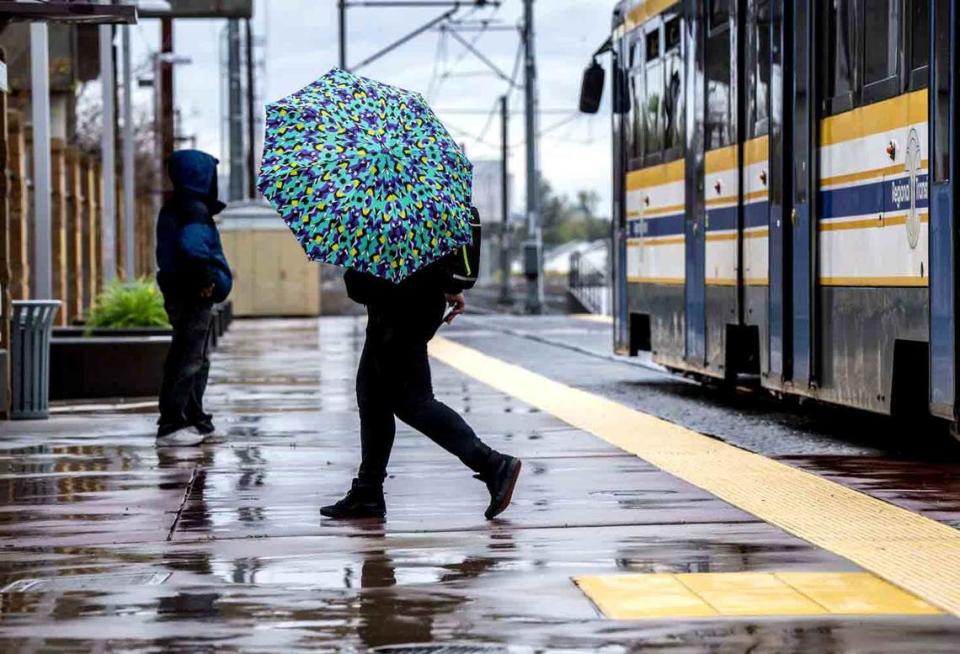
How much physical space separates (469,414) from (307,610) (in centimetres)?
952

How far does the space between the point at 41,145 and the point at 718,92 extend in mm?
7319

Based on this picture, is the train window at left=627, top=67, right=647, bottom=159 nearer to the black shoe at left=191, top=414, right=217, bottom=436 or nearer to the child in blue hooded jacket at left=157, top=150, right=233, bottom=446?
the black shoe at left=191, top=414, right=217, bottom=436

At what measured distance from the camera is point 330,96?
988 centimetres

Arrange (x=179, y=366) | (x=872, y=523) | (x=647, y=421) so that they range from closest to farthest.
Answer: (x=872, y=523) < (x=179, y=366) < (x=647, y=421)

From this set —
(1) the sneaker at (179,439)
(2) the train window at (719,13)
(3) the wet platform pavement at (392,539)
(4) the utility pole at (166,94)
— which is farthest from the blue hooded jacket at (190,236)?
(4) the utility pole at (166,94)

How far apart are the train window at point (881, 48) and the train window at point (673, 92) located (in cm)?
524

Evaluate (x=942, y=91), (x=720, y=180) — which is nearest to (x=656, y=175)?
(x=720, y=180)

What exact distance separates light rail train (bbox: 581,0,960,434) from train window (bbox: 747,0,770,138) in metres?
0.02

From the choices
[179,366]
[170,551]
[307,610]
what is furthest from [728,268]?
[307,610]

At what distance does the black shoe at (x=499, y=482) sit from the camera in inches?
392

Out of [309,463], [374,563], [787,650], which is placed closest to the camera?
[787,650]

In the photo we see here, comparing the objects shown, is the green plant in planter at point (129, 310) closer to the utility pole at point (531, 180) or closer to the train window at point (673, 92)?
the train window at point (673, 92)

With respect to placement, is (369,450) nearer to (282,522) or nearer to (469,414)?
(282,522)

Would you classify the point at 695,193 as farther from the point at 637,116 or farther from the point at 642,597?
the point at 642,597
